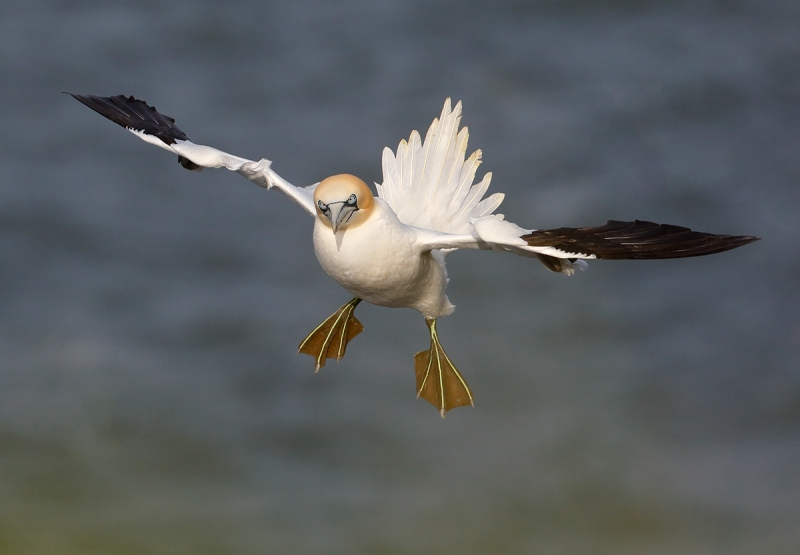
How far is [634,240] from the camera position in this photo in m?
6.75

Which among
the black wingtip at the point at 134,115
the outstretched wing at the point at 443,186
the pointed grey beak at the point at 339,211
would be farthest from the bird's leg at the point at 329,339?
the pointed grey beak at the point at 339,211

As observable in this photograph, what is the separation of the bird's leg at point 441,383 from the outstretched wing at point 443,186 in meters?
0.71

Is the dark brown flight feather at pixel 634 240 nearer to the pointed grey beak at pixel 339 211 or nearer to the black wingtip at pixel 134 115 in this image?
the pointed grey beak at pixel 339 211

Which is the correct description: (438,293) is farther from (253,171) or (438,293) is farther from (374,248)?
(253,171)

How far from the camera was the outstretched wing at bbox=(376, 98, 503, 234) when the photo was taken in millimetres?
8188

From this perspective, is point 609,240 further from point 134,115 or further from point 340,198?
point 134,115

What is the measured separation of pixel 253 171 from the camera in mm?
7879

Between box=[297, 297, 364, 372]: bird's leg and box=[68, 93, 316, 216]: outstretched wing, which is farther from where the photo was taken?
box=[297, 297, 364, 372]: bird's leg

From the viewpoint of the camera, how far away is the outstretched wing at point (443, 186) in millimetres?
8188

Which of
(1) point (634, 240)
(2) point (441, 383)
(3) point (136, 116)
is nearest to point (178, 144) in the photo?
(3) point (136, 116)

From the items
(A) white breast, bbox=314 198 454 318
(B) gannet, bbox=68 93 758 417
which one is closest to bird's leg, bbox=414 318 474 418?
(B) gannet, bbox=68 93 758 417

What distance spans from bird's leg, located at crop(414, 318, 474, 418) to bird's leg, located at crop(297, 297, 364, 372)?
0.62 m

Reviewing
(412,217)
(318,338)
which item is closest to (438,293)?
(412,217)

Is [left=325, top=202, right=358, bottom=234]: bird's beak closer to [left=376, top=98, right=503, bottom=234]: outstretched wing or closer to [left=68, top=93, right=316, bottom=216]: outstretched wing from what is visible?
[left=68, top=93, right=316, bottom=216]: outstretched wing
